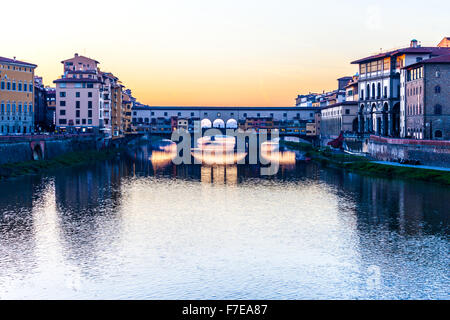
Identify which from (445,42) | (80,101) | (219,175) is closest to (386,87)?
(445,42)

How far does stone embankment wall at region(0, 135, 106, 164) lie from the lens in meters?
62.5

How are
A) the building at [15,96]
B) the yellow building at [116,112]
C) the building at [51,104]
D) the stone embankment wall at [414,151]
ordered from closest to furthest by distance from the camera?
the stone embankment wall at [414,151] < the building at [15,96] < the yellow building at [116,112] < the building at [51,104]

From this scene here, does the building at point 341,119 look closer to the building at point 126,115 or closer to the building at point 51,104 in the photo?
the building at point 126,115

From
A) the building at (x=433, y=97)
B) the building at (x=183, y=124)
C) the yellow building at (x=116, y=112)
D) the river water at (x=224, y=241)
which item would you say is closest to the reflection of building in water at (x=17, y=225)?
the river water at (x=224, y=241)

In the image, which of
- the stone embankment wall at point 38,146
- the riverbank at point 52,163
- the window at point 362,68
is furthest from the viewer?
the window at point 362,68

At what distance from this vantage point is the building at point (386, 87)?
90375 mm

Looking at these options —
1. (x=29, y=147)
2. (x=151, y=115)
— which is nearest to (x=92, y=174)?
(x=29, y=147)

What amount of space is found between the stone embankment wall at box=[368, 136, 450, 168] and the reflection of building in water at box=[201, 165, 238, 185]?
62.1ft

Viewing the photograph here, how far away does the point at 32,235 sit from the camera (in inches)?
1209

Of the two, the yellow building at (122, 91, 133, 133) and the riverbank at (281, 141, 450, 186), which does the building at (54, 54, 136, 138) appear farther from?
the riverbank at (281, 141, 450, 186)

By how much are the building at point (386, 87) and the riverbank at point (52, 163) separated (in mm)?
44201

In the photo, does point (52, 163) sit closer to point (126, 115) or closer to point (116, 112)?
point (116, 112)
